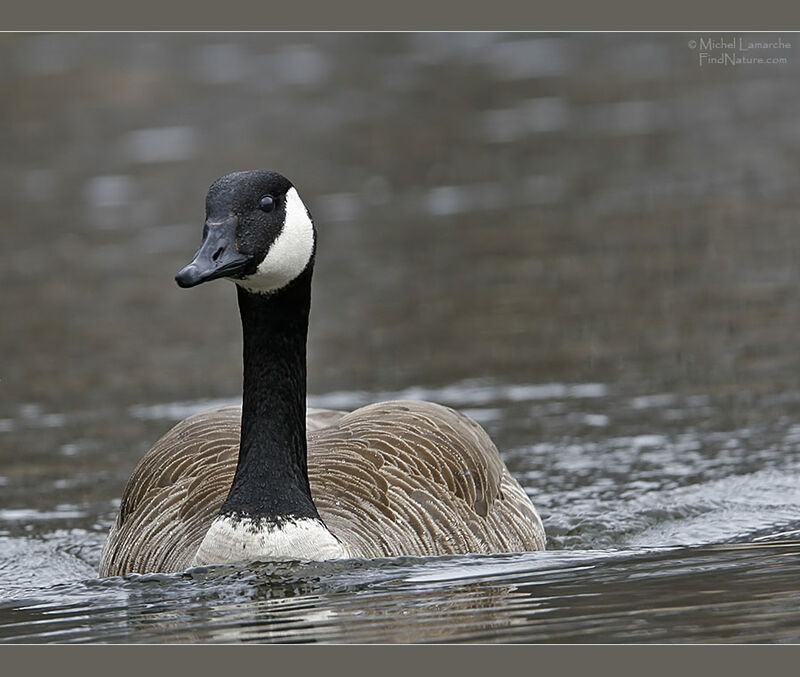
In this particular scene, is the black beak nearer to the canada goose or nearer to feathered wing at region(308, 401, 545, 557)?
the canada goose

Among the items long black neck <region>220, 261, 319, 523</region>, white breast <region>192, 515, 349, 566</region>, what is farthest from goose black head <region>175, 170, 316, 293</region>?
white breast <region>192, 515, 349, 566</region>

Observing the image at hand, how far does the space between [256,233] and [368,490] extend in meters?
1.84

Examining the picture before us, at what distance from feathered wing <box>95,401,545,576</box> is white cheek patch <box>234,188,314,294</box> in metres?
1.41

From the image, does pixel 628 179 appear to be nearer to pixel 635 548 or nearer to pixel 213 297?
pixel 213 297

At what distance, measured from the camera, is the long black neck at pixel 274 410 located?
941 centimetres

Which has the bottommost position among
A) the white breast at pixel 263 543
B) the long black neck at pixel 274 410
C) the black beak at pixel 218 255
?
the white breast at pixel 263 543

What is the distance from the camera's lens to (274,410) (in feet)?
31.8

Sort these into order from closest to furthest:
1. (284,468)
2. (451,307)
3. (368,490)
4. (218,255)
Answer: (218,255)
(284,468)
(368,490)
(451,307)

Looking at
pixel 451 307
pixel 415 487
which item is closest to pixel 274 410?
pixel 415 487

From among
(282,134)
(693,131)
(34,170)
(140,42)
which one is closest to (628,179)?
(693,131)

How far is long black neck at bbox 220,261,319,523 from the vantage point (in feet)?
30.9

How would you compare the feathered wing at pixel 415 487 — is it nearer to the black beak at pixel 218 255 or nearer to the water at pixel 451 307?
the water at pixel 451 307

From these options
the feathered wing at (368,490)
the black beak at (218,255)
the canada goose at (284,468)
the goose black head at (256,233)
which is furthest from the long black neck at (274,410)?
the black beak at (218,255)

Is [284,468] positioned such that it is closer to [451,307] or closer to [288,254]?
[288,254]
